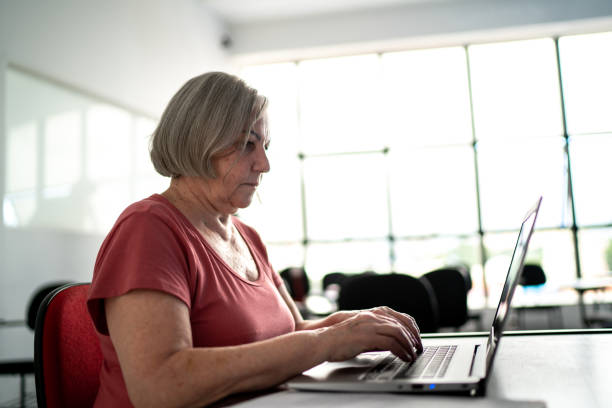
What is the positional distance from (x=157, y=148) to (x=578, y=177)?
703cm

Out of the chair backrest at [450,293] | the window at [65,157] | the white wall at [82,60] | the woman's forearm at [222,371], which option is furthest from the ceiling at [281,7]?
the woman's forearm at [222,371]

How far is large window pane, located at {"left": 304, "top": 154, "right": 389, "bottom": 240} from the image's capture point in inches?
294

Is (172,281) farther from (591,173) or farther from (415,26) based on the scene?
(591,173)

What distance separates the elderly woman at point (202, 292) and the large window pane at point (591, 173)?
6.67 meters

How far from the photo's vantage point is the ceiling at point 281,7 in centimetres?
696

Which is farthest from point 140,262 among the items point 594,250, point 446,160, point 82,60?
point 594,250

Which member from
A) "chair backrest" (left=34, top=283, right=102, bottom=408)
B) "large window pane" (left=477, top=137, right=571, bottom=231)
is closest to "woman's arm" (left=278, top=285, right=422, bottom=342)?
"chair backrest" (left=34, top=283, right=102, bottom=408)

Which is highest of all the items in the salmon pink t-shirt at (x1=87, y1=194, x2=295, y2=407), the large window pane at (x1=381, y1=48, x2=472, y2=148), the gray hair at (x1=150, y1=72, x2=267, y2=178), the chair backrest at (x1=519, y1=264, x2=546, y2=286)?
the large window pane at (x1=381, y1=48, x2=472, y2=148)

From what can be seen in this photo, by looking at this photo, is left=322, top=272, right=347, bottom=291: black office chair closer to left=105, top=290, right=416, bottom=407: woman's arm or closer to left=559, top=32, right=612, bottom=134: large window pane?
left=559, top=32, right=612, bottom=134: large window pane

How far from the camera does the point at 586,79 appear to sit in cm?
729

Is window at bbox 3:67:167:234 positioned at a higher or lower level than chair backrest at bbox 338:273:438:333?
higher

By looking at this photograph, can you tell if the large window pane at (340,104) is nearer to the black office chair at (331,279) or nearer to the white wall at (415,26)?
the white wall at (415,26)

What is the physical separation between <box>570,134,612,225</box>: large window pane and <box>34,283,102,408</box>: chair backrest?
7.07 m

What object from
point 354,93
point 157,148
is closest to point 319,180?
point 354,93
